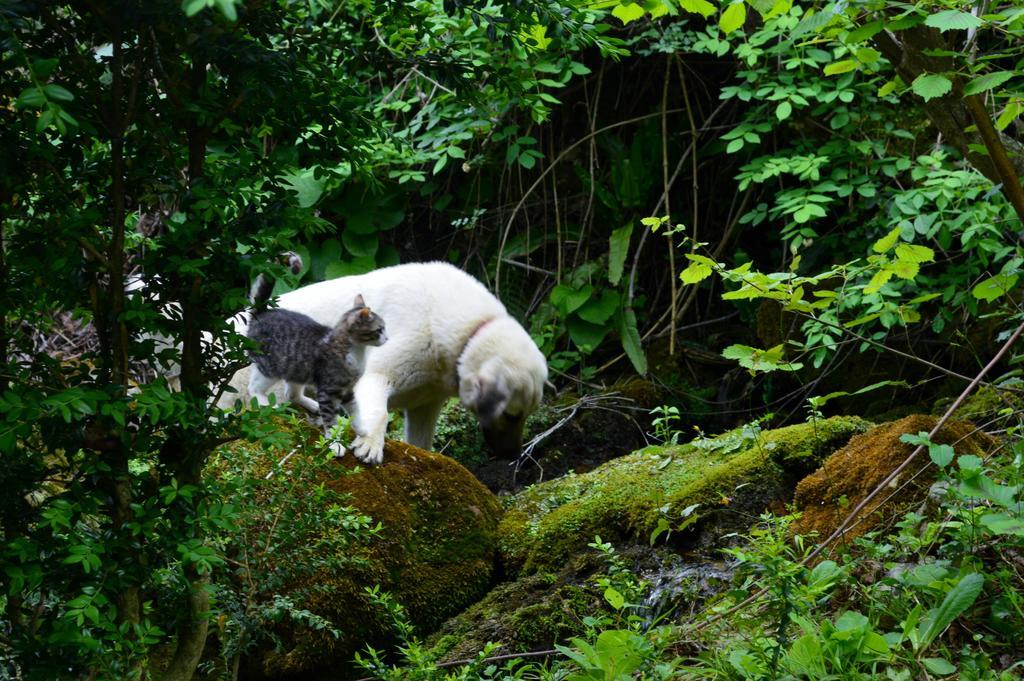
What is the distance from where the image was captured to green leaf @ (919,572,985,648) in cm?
311

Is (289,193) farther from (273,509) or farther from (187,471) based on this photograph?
(273,509)

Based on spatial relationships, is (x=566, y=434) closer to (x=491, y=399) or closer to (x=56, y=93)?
(x=491, y=399)

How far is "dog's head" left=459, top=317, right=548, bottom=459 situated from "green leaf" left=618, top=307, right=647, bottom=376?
2.84 meters

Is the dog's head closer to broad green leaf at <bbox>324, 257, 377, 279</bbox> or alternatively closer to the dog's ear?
the dog's ear

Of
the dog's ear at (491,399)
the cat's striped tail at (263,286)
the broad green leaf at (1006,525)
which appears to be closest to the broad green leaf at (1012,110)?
the broad green leaf at (1006,525)

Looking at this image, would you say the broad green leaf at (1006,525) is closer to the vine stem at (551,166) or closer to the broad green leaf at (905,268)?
A: the broad green leaf at (905,268)

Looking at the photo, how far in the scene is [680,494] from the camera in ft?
16.5

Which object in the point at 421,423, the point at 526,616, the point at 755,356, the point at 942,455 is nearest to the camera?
the point at 942,455

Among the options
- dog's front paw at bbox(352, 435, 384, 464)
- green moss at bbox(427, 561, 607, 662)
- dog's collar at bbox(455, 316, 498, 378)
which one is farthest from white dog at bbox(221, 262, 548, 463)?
green moss at bbox(427, 561, 607, 662)

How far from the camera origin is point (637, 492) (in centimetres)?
527

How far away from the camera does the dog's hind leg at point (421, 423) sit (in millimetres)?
7066

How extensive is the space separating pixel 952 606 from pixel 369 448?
317cm

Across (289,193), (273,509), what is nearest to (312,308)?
(273,509)

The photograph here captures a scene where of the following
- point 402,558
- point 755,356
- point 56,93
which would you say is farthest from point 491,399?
point 56,93
